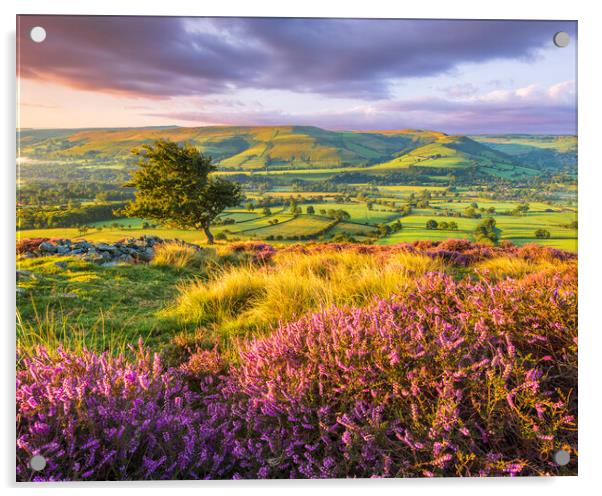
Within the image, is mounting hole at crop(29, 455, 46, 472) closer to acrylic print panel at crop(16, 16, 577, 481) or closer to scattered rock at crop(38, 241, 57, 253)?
acrylic print panel at crop(16, 16, 577, 481)

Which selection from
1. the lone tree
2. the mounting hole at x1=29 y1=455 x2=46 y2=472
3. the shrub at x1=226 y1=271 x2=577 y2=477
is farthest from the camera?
the lone tree

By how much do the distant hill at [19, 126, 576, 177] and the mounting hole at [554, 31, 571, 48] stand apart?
2.12ft

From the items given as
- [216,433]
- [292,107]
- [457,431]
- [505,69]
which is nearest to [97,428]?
[216,433]

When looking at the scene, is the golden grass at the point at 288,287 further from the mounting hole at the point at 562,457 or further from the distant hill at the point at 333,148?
the mounting hole at the point at 562,457

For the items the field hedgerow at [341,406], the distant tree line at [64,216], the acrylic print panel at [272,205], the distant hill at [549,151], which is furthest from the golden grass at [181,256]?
the distant hill at [549,151]

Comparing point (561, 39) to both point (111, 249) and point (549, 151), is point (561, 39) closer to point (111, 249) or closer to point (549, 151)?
point (549, 151)

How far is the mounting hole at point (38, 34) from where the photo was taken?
3.41 meters

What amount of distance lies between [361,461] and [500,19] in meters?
3.06

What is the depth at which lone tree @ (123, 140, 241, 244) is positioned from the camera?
3.76 m

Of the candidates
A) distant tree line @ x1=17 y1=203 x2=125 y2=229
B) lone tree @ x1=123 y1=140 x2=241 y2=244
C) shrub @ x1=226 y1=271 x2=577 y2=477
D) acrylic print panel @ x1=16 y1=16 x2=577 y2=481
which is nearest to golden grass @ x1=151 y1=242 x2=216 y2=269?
acrylic print panel @ x1=16 y1=16 x2=577 y2=481

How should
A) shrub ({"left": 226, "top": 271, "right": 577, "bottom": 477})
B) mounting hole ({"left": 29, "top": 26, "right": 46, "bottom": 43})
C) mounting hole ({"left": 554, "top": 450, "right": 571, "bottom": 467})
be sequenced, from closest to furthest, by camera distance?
shrub ({"left": 226, "top": 271, "right": 577, "bottom": 477}) < mounting hole ({"left": 554, "top": 450, "right": 571, "bottom": 467}) < mounting hole ({"left": 29, "top": 26, "right": 46, "bottom": 43})

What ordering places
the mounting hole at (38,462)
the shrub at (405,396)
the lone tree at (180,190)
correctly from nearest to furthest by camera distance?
the shrub at (405,396) → the mounting hole at (38,462) → the lone tree at (180,190)

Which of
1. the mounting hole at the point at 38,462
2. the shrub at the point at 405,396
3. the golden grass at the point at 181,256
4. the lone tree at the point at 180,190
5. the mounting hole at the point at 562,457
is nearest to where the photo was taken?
the shrub at the point at 405,396

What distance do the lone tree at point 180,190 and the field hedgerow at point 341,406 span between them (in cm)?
125
